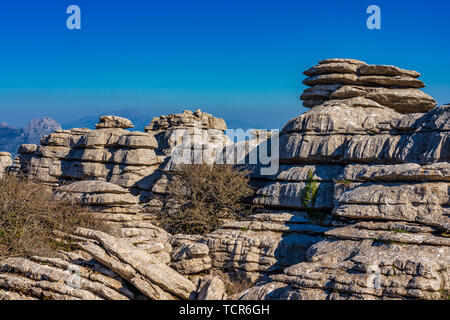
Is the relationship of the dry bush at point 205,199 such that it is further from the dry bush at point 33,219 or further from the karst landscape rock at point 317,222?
the dry bush at point 33,219

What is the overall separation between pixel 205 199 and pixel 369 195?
9404 mm

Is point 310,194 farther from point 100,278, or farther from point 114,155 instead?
Answer: point 114,155

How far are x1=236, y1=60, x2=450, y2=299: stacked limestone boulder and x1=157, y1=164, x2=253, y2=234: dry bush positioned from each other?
1.56 meters

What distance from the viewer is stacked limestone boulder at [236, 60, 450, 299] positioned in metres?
10.1

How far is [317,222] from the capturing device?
57.0ft

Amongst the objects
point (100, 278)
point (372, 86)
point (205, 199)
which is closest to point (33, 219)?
point (100, 278)

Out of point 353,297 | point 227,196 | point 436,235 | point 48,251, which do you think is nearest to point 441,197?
point 436,235

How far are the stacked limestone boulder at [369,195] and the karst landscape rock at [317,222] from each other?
0.14 feet

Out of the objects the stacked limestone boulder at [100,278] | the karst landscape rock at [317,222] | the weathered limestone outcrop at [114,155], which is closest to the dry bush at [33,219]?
the karst landscape rock at [317,222]

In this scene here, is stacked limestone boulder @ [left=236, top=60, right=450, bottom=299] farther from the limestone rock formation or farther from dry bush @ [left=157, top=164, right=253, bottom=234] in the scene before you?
dry bush @ [left=157, top=164, right=253, bottom=234]

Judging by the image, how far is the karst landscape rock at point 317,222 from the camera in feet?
35.1
